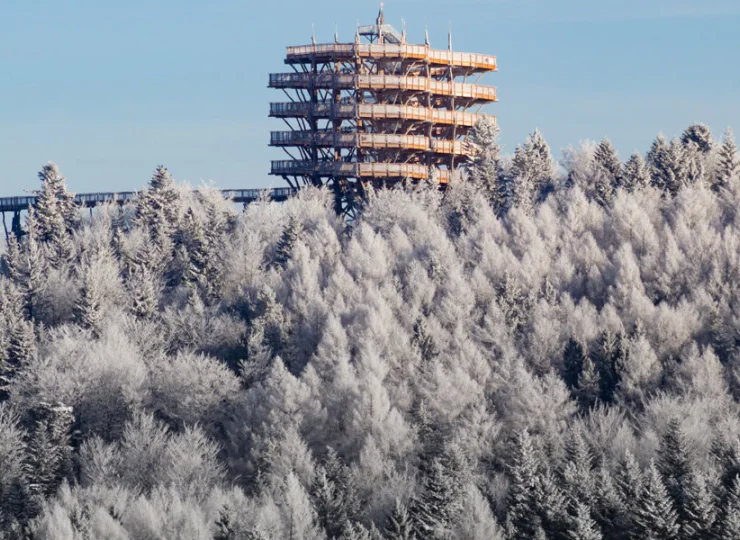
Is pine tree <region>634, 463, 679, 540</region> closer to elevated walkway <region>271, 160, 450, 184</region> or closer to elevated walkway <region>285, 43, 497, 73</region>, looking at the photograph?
elevated walkway <region>271, 160, 450, 184</region>

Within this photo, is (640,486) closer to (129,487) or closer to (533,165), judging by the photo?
(129,487)

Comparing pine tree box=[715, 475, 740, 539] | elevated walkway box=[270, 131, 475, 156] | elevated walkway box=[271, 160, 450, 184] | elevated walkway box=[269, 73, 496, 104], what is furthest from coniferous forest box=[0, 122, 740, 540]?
elevated walkway box=[269, 73, 496, 104]

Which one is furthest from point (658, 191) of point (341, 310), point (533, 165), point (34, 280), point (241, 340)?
point (34, 280)

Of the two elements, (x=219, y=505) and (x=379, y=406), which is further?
(x=379, y=406)

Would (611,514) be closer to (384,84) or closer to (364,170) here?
(364,170)

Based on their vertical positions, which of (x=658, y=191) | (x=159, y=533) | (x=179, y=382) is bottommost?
(x=159, y=533)

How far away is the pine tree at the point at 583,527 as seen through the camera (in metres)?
81.8

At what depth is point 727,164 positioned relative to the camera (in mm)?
142000

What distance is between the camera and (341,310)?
4924 inches

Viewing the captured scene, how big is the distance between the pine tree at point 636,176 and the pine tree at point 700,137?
26.0 feet

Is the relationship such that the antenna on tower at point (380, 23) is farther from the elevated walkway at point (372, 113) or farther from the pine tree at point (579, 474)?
the pine tree at point (579, 474)

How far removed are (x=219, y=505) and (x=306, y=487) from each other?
5860mm

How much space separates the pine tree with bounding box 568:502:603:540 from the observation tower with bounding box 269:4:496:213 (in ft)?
197

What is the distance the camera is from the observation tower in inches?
5463
